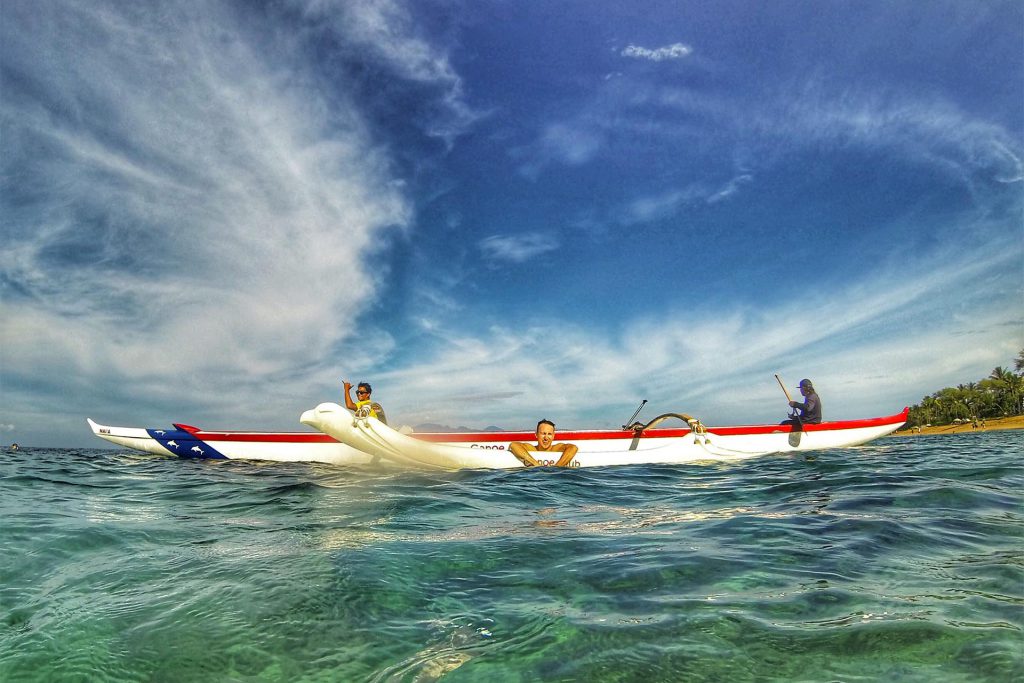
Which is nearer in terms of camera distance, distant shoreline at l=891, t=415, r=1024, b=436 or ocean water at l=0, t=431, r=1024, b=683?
ocean water at l=0, t=431, r=1024, b=683

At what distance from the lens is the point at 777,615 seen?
341 cm

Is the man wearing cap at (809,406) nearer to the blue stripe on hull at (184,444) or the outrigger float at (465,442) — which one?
the outrigger float at (465,442)

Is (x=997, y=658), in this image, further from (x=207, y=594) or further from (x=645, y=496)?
(x=645, y=496)

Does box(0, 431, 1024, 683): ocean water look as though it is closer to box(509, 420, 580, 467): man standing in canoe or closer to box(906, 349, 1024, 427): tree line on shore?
box(509, 420, 580, 467): man standing in canoe

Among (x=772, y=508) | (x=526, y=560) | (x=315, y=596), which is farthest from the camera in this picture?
(x=772, y=508)

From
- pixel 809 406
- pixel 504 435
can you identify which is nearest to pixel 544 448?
pixel 504 435

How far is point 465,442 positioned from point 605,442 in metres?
4.18

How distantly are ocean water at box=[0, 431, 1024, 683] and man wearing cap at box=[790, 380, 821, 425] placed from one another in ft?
34.0

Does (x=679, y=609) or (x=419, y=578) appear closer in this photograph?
(x=679, y=609)

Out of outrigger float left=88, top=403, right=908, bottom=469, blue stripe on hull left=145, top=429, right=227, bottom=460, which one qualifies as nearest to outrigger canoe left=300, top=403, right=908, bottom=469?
outrigger float left=88, top=403, right=908, bottom=469

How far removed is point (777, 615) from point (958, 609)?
1.14 metres

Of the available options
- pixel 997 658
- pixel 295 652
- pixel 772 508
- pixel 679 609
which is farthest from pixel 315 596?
pixel 772 508

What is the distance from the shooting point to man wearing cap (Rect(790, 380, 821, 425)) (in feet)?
58.5

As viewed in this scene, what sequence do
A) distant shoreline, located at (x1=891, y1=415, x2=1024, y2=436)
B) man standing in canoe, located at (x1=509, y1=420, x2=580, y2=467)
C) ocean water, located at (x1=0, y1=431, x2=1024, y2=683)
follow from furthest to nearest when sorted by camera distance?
distant shoreline, located at (x1=891, y1=415, x2=1024, y2=436) < man standing in canoe, located at (x1=509, y1=420, x2=580, y2=467) < ocean water, located at (x1=0, y1=431, x2=1024, y2=683)
